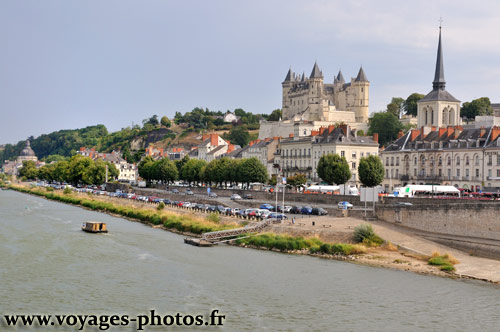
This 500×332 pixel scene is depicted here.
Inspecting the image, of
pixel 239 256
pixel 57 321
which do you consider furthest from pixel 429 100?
pixel 57 321

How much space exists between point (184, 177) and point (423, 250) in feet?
197

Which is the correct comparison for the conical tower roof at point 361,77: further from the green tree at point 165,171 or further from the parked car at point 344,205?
the parked car at point 344,205

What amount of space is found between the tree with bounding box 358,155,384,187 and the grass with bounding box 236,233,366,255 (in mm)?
24032

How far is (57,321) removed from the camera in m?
21.1

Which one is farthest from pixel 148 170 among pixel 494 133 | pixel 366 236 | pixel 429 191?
pixel 366 236

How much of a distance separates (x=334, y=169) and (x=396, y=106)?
75.1 meters

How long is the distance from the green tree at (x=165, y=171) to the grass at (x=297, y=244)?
55243 millimetres

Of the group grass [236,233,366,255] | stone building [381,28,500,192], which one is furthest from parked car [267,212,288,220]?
stone building [381,28,500,192]

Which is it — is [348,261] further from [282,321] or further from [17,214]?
[17,214]

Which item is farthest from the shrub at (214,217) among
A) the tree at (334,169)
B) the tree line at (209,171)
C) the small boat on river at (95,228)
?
the tree line at (209,171)

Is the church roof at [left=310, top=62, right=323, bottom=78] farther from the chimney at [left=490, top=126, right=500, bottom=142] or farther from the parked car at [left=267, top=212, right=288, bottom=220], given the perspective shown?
the parked car at [left=267, top=212, right=288, bottom=220]

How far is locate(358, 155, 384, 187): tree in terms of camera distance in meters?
60.7

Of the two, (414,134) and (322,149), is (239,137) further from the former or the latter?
(414,134)

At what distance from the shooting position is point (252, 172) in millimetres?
74250
